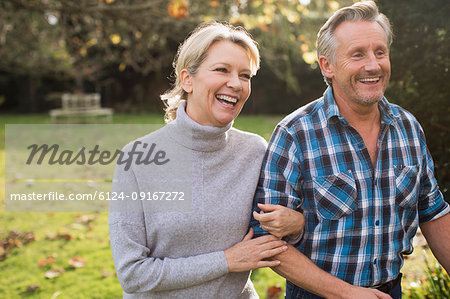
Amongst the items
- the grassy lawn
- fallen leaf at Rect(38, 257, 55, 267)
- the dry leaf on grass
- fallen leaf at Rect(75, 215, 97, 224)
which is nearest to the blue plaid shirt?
the grassy lawn

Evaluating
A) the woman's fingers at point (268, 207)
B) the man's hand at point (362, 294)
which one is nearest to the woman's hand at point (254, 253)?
the woman's fingers at point (268, 207)

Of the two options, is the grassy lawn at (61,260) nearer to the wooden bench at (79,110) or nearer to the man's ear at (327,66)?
the man's ear at (327,66)

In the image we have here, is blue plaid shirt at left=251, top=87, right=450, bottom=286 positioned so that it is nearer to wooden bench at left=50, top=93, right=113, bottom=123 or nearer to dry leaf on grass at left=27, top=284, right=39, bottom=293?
dry leaf on grass at left=27, top=284, right=39, bottom=293

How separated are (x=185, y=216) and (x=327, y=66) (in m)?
0.96

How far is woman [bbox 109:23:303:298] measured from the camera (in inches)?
68.6

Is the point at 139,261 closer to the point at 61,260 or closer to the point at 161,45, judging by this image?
the point at 61,260

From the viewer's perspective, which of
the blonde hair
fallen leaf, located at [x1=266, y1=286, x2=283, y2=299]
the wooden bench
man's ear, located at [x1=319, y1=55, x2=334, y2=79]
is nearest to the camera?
the blonde hair

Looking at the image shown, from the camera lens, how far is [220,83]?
1.82m

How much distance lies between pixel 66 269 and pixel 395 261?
Answer: 2.66 meters

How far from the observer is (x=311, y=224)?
187 cm

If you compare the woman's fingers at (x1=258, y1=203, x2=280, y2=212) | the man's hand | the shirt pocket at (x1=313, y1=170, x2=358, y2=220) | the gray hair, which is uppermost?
the gray hair

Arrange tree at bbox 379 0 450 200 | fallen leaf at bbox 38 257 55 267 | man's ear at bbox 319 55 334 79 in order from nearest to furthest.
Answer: man's ear at bbox 319 55 334 79 → tree at bbox 379 0 450 200 → fallen leaf at bbox 38 257 55 267

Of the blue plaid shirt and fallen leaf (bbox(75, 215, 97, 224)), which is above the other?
the blue plaid shirt

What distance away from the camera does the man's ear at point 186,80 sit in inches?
75.4
